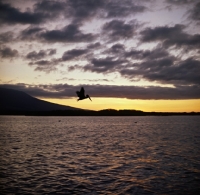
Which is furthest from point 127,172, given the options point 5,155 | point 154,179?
point 5,155

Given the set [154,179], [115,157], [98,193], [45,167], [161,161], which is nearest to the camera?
[98,193]

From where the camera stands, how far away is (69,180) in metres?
22.8

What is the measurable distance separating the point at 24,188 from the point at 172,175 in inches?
599

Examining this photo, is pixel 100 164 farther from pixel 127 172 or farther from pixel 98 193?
pixel 98 193

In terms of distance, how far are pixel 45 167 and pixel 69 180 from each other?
20.2 ft

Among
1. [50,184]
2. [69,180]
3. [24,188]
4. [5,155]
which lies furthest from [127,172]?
[5,155]

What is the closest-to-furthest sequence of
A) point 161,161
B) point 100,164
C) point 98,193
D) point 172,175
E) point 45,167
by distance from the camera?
point 98,193 < point 172,175 < point 45,167 < point 100,164 < point 161,161

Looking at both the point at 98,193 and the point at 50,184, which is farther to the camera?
the point at 50,184

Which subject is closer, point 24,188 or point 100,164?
point 24,188

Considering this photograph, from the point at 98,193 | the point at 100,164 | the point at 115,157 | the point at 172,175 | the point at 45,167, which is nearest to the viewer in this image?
the point at 98,193

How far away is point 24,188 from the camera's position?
2031 cm

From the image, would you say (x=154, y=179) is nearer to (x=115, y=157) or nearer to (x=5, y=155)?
(x=115, y=157)

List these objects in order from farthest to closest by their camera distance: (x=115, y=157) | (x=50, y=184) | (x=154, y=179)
A: 1. (x=115, y=157)
2. (x=154, y=179)
3. (x=50, y=184)

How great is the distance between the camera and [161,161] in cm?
3195
